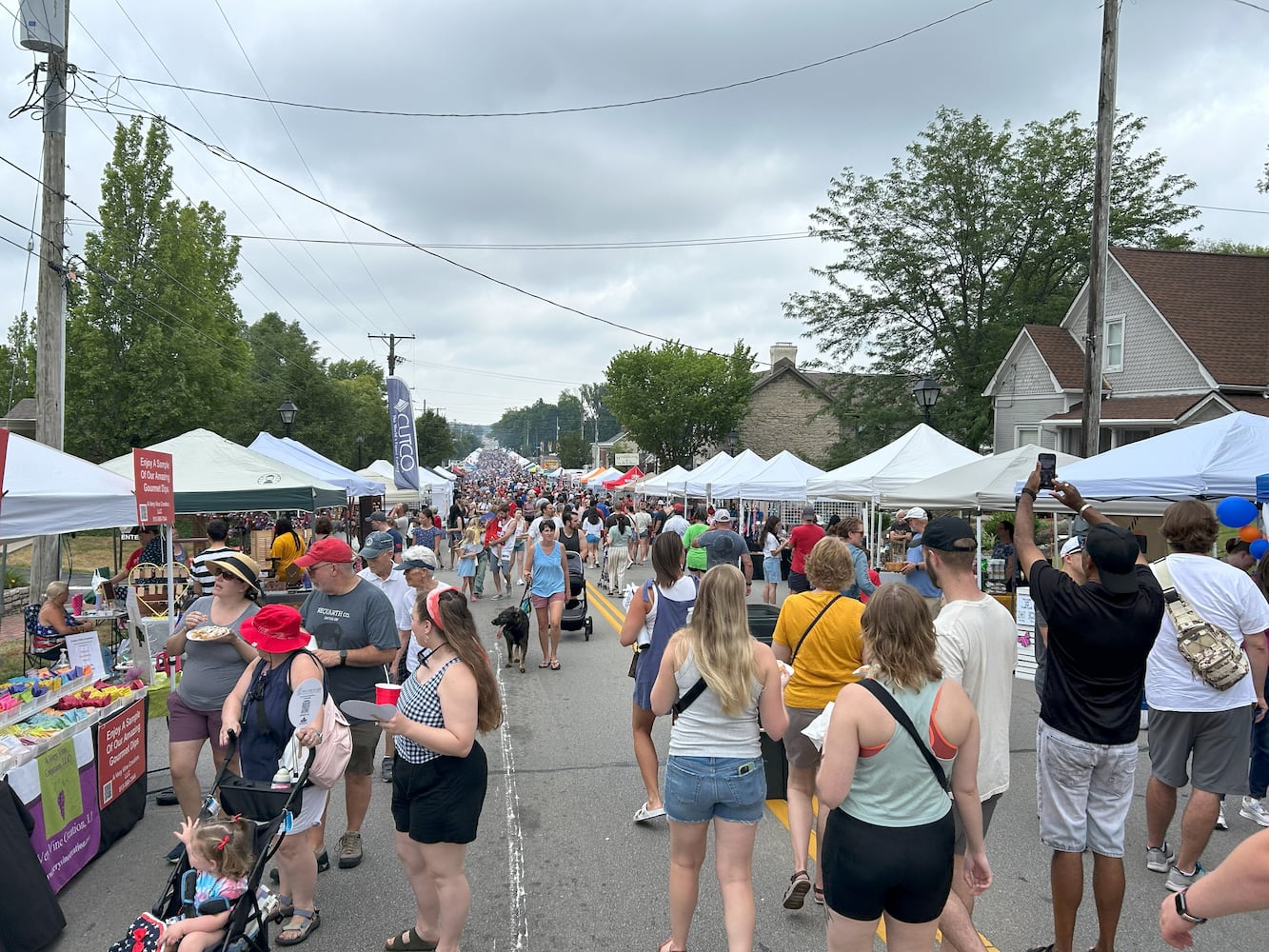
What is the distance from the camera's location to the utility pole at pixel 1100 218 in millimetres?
11352

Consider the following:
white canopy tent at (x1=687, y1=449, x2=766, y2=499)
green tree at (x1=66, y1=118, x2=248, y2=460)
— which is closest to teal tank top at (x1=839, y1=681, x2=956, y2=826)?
white canopy tent at (x1=687, y1=449, x2=766, y2=499)

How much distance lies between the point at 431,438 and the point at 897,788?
67410 millimetres

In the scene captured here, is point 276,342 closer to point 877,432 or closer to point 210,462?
point 877,432

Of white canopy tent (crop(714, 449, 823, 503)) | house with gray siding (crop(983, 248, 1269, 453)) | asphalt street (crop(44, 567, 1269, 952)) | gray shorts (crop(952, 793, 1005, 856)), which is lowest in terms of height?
asphalt street (crop(44, 567, 1269, 952))

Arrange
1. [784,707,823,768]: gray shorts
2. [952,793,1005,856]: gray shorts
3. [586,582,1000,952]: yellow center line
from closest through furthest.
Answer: [952,793,1005,856]: gray shorts, [586,582,1000,952]: yellow center line, [784,707,823,768]: gray shorts

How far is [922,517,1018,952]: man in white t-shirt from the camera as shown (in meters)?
3.24

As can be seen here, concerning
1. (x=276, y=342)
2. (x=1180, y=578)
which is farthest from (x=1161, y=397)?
(x=276, y=342)

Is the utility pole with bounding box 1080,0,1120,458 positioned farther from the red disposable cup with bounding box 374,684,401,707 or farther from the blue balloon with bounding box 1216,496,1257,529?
the red disposable cup with bounding box 374,684,401,707

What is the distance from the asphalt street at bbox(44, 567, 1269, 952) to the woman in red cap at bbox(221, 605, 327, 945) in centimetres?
57

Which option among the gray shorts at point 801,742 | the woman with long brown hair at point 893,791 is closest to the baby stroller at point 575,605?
the gray shorts at point 801,742

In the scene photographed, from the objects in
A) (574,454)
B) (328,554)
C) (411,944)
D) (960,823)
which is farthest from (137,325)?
(574,454)

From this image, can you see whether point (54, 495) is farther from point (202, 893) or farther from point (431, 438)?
point (431, 438)

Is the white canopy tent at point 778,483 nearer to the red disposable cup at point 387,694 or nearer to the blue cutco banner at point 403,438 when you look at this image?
the blue cutco banner at point 403,438

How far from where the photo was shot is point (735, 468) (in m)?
23.7
